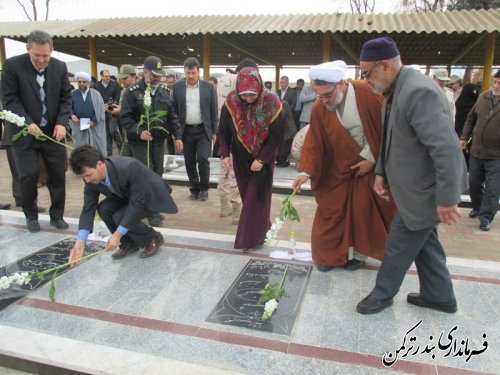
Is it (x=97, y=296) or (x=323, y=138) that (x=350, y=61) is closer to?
(x=323, y=138)

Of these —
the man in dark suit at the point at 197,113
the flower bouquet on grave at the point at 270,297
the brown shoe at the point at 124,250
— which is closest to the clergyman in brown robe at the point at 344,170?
the flower bouquet on grave at the point at 270,297

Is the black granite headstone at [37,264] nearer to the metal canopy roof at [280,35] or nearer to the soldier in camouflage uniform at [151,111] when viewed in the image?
the soldier in camouflage uniform at [151,111]

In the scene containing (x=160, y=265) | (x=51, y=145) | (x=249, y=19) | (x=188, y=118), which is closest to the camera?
(x=160, y=265)

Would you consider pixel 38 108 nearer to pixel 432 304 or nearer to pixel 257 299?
pixel 257 299

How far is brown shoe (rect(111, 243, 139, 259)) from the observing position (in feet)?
11.7

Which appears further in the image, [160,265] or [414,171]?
[160,265]

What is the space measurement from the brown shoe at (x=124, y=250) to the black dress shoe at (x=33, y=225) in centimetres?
113

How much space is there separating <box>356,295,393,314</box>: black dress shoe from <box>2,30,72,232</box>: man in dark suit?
10.1 feet

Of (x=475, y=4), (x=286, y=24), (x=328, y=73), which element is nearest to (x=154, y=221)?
(x=328, y=73)

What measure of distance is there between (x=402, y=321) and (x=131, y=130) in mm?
3367

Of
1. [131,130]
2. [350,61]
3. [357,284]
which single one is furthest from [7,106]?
[350,61]

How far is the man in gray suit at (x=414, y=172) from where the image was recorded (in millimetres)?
2127

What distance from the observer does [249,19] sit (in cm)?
1005

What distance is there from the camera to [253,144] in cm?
361
